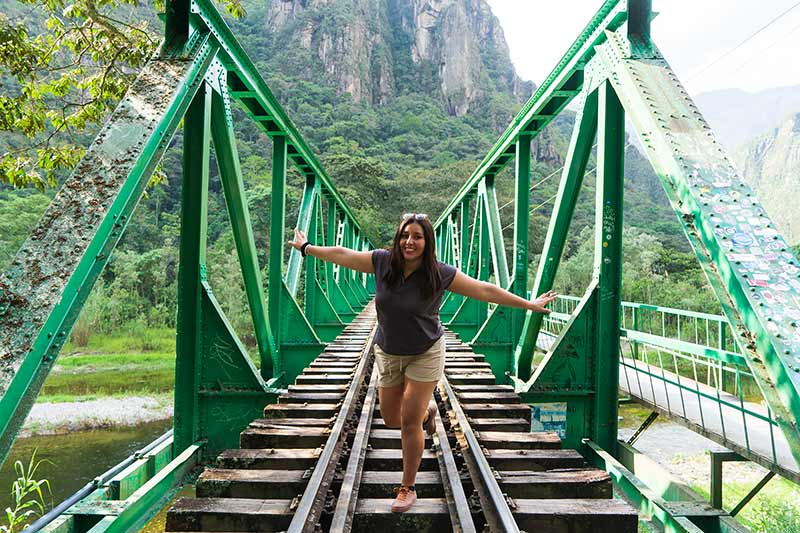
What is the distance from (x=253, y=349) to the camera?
26375 mm

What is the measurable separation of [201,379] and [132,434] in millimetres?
14822

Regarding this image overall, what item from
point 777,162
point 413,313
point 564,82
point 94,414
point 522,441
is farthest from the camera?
point 777,162

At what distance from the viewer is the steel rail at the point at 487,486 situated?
2.01m

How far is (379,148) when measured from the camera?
6388cm

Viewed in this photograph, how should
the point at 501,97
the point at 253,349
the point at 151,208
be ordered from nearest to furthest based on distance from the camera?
the point at 253,349 → the point at 151,208 → the point at 501,97

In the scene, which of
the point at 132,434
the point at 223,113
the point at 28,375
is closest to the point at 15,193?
the point at 132,434

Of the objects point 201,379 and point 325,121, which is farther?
point 325,121

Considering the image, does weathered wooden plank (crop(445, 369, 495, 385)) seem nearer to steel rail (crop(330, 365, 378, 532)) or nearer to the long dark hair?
steel rail (crop(330, 365, 378, 532))

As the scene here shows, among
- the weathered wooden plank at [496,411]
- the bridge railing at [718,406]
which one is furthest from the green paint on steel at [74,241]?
the bridge railing at [718,406]

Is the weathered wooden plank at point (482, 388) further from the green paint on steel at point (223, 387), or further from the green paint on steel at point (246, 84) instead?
the green paint on steel at point (246, 84)

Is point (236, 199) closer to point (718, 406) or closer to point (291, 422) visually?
point (291, 422)

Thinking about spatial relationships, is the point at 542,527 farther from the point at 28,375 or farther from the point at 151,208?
the point at 151,208

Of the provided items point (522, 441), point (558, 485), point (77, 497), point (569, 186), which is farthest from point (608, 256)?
point (77, 497)

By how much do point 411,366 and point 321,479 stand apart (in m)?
0.67
